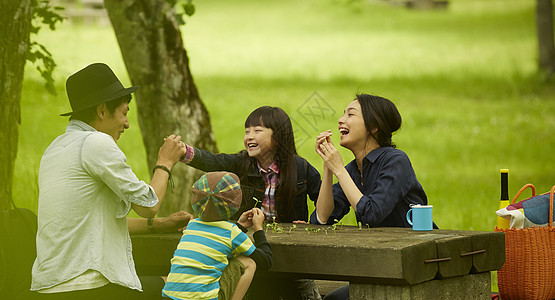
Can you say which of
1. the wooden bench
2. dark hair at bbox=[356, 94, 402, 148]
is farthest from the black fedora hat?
dark hair at bbox=[356, 94, 402, 148]

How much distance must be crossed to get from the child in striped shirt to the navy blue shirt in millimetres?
793

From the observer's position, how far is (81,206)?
146 inches

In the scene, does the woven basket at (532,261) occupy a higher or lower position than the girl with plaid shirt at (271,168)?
lower

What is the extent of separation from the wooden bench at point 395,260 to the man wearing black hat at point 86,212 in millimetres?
725

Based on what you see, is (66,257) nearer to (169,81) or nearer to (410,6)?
(169,81)

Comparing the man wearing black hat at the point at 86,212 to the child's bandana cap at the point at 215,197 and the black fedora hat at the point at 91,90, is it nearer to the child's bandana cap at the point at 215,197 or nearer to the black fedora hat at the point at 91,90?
the black fedora hat at the point at 91,90

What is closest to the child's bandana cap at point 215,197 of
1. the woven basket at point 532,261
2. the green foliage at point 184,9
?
the woven basket at point 532,261

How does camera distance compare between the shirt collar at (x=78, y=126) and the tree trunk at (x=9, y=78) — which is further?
the tree trunk at (x=9, y=78)

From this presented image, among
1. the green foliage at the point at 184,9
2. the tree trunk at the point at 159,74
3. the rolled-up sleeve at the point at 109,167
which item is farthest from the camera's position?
the tree trunk at the point at 159,74

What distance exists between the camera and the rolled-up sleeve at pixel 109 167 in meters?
3.69

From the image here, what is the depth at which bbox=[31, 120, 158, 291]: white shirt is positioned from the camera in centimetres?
370

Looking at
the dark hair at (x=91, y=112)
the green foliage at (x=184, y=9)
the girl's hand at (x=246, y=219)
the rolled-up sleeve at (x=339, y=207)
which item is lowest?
the rolled-up sleeve at (x=339, y=207)

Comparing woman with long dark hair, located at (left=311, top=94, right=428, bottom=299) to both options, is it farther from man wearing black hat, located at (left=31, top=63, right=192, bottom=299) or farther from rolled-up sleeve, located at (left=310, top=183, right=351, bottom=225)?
man wearing black hat, located at (left=31, top=63, right=192, bottom=299)

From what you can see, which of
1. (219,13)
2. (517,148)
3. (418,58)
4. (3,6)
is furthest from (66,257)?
(219,13)
